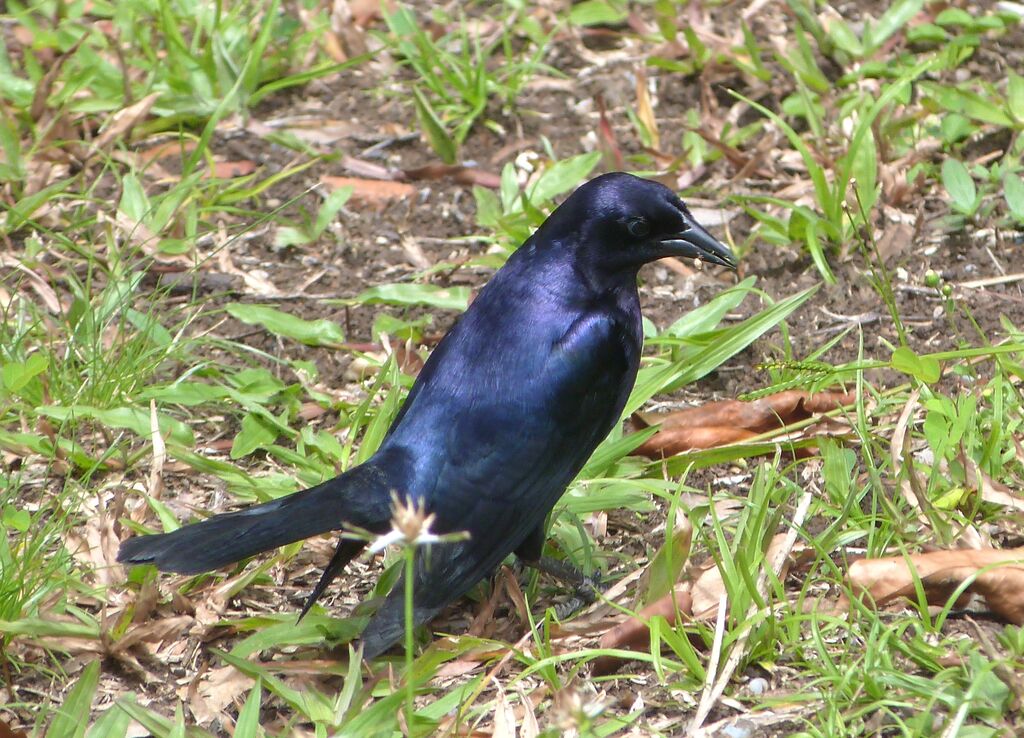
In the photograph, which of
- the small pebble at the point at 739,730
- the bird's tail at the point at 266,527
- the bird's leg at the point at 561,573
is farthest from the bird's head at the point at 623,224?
the small pebble at the point at 739,730

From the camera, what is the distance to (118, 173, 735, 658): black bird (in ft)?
9.93

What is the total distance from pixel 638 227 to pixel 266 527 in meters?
1.27

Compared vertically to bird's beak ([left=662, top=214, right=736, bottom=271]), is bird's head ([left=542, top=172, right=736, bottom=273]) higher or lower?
higher

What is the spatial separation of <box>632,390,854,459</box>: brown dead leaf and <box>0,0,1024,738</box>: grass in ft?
0.23

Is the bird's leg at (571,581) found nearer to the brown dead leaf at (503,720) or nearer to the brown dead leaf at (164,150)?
the brown dead leaf at (503,720)

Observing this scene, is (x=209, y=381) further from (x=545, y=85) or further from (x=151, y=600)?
(x=545, y=85)

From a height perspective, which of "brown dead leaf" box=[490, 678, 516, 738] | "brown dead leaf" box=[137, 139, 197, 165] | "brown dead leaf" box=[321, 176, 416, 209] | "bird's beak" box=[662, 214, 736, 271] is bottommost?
"brown dead leaf" box=[490, 678, 516, 738]

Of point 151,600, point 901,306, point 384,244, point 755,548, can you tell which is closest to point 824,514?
point 755,548

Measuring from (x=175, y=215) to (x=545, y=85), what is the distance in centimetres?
169

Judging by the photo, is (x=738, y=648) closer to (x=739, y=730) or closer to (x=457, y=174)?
(x=739, y=730)

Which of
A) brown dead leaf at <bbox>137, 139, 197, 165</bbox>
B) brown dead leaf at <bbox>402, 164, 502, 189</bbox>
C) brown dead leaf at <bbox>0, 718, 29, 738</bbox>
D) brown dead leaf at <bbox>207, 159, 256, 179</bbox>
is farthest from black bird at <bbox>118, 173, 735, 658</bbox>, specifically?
→ brown dead leaf at <bbox>137, 139, 197, 165</bbox>

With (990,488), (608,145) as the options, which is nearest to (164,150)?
(608,145)

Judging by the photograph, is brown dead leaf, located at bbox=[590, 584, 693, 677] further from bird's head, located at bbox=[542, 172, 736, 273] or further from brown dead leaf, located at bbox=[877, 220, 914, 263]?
brown dead leaf, located at bbox=[877, 220, 914, 263]

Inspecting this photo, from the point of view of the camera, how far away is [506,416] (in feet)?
10.9
